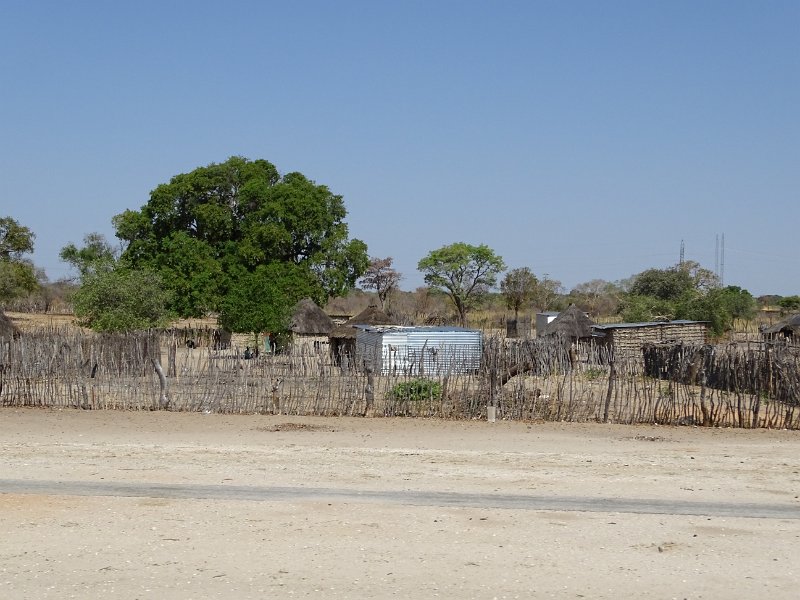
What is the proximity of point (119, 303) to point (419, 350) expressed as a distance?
14.2 metres

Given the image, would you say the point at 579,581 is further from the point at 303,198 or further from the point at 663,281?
the point at 663,281

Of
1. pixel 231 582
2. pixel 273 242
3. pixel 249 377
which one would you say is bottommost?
pixel 231 582

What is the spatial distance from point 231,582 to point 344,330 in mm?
24192

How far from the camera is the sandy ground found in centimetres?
684

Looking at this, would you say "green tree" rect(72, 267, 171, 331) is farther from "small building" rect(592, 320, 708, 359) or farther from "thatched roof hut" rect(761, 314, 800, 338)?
"thatched roof hut" rect(761, 314, 800, 338)

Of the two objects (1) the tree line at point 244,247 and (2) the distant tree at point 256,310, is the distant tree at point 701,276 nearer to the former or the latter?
(1) the tree line at point 244,247

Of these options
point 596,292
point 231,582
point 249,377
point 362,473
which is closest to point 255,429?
point 249,377

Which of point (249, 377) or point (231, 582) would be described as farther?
point (249, 377)

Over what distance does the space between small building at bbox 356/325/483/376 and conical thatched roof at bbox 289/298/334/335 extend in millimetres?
7908

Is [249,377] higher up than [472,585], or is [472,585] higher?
[249,377]

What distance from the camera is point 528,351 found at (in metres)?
17.2

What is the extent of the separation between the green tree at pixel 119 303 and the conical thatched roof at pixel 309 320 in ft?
17.1

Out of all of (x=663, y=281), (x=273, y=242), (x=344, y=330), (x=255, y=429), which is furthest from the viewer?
(x=663, y=281)

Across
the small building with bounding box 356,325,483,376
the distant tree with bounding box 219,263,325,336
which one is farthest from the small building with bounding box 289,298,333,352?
the small building with bounding box 356,325,483,376
